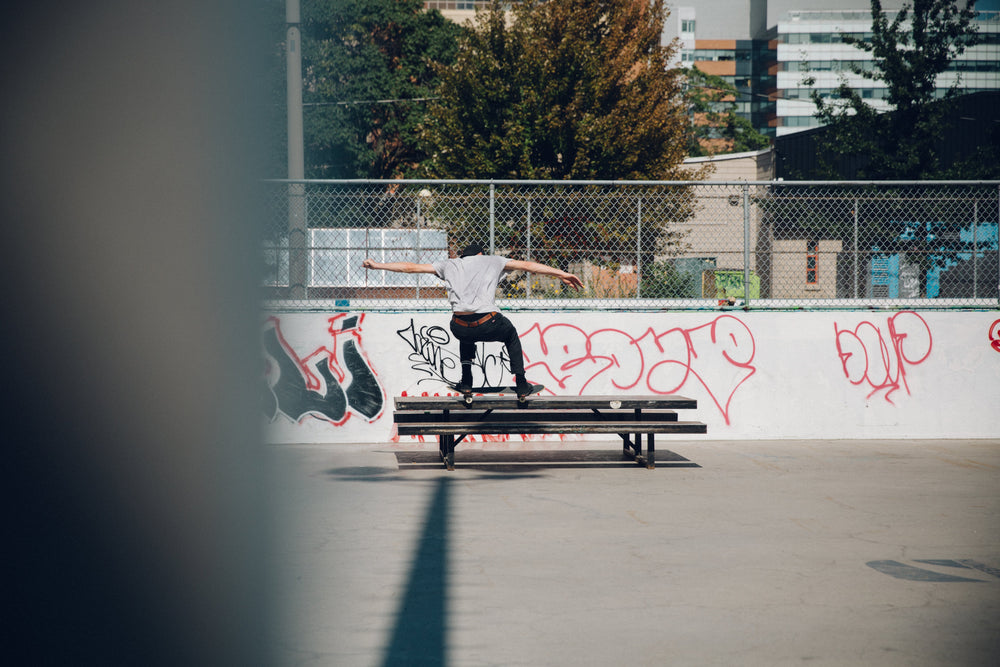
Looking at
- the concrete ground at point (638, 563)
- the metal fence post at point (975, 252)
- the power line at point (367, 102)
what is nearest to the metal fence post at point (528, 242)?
the concrete ground at point (638, 563)

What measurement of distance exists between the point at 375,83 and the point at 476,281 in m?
29.5

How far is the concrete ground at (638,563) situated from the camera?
3.63m

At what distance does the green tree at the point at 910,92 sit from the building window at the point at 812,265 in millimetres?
9708

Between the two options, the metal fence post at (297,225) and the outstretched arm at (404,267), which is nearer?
the outstretched arm at (404,267)

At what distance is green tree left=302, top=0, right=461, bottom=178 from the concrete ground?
23.7 metres

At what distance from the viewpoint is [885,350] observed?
9883 millimetres

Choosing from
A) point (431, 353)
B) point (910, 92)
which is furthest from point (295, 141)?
point (910, 92)

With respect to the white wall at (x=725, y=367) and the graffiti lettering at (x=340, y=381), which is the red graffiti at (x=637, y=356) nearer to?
the white wall at (x=725, y=367)

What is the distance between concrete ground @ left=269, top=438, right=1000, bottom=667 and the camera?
3.63 meters

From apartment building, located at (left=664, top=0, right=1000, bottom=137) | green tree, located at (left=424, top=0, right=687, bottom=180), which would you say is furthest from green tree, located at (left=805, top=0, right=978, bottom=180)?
apartment building, located at (left=664, top=0, right=1000, bottom=137)

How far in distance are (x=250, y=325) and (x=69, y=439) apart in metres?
0.40

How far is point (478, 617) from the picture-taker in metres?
4.03

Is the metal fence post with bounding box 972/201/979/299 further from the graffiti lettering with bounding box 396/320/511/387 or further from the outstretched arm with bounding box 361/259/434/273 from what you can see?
the outstretched arm with bounding box 361/259/434/273

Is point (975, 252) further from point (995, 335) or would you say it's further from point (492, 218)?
point (492, 218)
